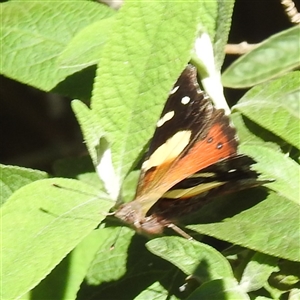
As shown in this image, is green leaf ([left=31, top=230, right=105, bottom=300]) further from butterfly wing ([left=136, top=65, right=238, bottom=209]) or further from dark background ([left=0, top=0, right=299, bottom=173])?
dark background ([left=0, top=0, right=299, bottom=173])

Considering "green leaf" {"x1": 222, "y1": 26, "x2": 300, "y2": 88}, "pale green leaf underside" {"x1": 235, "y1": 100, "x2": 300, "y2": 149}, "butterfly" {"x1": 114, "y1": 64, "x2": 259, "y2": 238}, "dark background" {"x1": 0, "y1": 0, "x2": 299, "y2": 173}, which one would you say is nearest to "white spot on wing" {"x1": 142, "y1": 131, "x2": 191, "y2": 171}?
"butterfly" {"x1": 114, "y1": 64, "x2": 259, "y2": 238}

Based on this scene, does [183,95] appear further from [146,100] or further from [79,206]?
[79,206]

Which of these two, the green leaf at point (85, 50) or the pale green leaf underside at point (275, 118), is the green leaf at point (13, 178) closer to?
the green leaf at point (85, 50)

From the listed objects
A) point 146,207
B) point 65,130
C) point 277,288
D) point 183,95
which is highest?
point 183,95

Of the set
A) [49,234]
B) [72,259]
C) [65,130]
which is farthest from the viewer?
[65,130]

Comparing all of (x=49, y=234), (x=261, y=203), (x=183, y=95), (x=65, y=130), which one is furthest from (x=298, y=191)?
(x=65, y=130)

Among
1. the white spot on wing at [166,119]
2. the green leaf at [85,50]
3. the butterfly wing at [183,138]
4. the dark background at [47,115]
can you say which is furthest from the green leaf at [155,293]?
the dark background at [47,115]

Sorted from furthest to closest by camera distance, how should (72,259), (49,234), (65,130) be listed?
1. (65,130)
2. (72,259)
3. (49,234)
